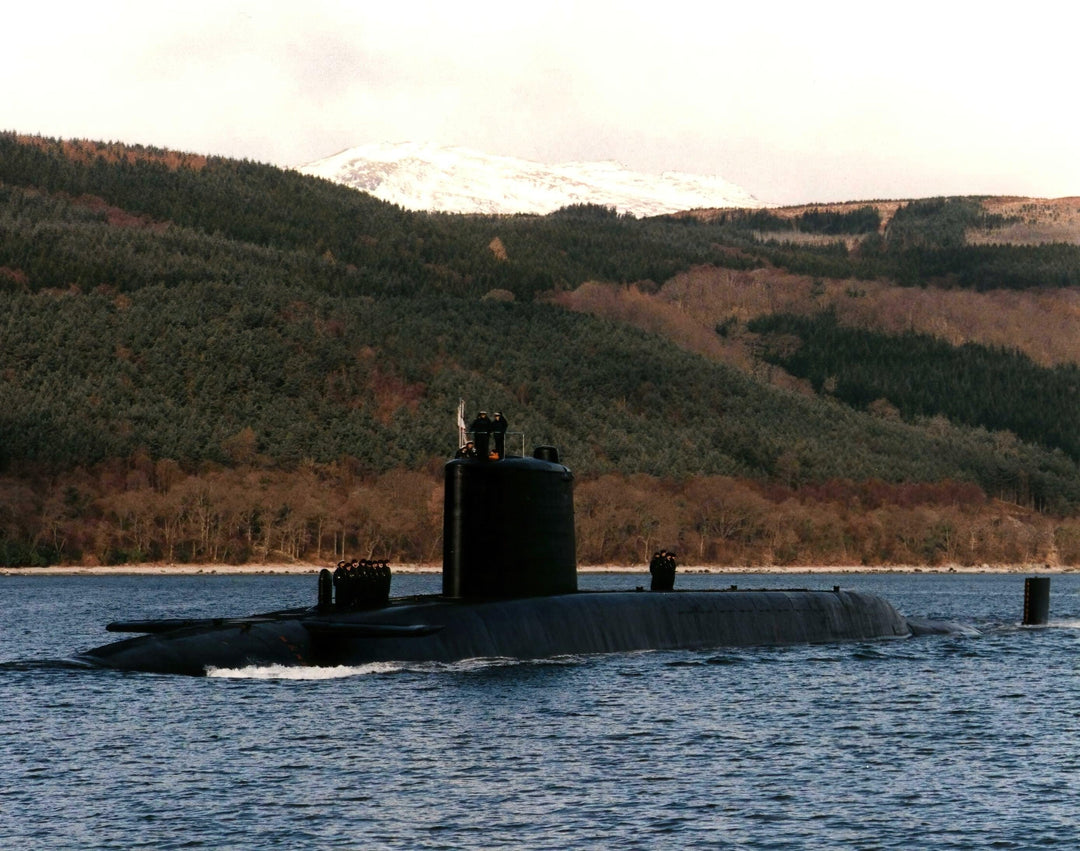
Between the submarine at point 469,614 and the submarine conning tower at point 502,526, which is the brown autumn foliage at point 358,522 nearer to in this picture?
the submarine at point 469,614

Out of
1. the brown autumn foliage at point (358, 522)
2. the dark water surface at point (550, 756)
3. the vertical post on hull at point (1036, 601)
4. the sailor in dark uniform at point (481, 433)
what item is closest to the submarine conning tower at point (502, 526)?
the sailor in dark uniform at point (481, 433)

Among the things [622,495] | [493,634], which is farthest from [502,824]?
[622,495]

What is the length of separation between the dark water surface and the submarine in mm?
768

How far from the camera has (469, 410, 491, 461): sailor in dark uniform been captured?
39469 mm

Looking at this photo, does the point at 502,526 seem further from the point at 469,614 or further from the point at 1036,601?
the point at 1036,601

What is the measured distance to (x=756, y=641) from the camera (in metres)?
50.7

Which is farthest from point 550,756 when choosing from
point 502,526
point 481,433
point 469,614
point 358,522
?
point 358,522

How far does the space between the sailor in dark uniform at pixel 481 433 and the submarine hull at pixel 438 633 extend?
11.7 feet

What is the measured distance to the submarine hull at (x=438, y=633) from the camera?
37062 millimetres

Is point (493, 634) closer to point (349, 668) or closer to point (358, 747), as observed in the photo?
point (349, 668)

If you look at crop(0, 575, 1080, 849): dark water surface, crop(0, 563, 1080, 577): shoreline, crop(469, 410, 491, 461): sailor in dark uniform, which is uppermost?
crop(469, 410, 491, 461): sailor in dark uniform

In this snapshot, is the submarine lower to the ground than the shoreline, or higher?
higher

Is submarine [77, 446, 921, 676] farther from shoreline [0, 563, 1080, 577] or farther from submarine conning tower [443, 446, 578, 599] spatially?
shoreline [0, 563, 1080, 577]

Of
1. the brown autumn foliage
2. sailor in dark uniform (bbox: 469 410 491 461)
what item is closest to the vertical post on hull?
sailor in dark uniform (bbox: 469 410 491 461)
